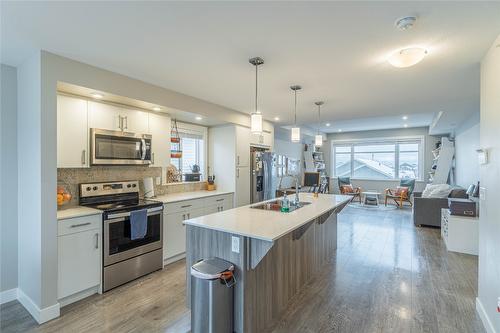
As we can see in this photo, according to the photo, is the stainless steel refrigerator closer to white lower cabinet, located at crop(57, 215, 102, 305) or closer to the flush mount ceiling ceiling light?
the flush mount ceiling ceiling light

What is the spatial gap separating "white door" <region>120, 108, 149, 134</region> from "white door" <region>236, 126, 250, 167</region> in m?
1.71

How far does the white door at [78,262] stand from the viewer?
2408mm

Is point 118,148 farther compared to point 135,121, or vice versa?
point 135,121

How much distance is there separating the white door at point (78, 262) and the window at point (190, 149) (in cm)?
191

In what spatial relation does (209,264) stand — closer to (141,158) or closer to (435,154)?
(141,158)

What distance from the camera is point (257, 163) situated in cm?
511

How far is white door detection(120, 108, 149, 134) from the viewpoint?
126 inches

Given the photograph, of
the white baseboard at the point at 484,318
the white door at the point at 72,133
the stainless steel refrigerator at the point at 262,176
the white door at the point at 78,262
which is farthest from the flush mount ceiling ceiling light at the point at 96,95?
the white baseboard at the point at 484,318

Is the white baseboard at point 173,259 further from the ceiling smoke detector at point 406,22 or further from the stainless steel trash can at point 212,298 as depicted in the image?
the ceiling smoke detector at point 406,22

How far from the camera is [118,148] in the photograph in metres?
3.12

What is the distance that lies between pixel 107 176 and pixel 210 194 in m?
1.51

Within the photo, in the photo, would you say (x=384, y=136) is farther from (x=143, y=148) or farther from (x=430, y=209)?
(x=143, y=148)

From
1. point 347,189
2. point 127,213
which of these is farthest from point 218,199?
point 347,189

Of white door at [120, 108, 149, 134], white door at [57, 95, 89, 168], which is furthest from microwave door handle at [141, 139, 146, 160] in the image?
white door at [57, 95, 89, 168]
